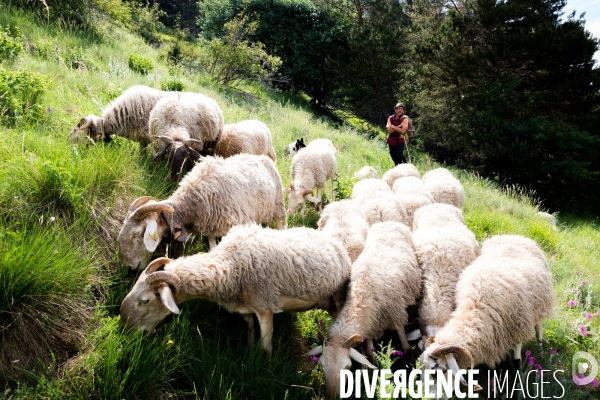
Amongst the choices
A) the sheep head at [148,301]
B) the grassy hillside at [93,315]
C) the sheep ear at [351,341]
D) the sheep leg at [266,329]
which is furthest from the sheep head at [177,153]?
the sheep ear at [351,341]

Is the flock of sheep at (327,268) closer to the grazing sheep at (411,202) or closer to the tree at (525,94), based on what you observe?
the grazing sheep at (411,202)

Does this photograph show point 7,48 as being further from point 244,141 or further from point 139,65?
point 139,65

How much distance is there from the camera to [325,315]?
4.73 meters

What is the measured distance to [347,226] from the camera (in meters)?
5.82

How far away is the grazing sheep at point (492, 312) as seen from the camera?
3.64 meters

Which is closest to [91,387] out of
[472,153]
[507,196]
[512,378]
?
[512,378]

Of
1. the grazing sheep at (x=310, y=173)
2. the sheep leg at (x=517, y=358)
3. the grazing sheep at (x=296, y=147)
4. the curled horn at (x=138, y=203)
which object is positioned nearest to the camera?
the curled horn at (x=138, y=203)

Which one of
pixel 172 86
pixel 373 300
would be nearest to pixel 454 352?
pixel 373 300

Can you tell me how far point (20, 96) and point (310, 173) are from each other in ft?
15.4

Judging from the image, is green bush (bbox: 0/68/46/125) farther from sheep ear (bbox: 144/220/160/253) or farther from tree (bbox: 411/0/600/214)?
tree (bbox: 411/0/600/214)

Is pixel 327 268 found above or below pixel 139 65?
above

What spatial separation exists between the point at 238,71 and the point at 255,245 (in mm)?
15265

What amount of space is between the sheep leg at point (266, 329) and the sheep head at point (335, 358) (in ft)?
1.26

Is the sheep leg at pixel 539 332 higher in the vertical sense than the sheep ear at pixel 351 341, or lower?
higher
